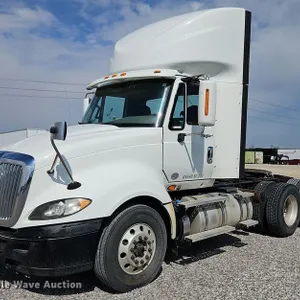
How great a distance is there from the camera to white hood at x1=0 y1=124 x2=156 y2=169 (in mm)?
4373

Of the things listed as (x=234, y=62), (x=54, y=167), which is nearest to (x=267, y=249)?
(x=234, y=62)

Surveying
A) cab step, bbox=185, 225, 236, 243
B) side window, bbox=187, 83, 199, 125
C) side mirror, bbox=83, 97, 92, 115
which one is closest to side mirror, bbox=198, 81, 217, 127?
side window, bbox=187, 83, 199, 125

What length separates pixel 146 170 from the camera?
16.4 feet

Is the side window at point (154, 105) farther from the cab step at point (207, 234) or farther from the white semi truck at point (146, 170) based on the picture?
the cab step at point (207, 234)

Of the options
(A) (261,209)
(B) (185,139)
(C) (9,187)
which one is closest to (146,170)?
(B) (185,139)

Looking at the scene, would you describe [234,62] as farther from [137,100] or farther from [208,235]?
[208,235]

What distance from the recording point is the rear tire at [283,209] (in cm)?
707

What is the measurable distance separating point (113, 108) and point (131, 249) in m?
2.34

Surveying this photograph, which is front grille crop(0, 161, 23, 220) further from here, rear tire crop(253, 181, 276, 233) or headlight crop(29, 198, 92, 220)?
rear tire crop(253, 181, 276, 233)

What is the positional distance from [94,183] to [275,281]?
Result: 103 inches

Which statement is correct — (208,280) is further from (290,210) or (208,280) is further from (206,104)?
(290,210)

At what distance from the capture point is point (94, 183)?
4.26 meters

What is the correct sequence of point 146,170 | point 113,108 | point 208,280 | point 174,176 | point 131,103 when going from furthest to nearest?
point 113,108
point 131,103
point 174,176
point 146,170
point 208,280

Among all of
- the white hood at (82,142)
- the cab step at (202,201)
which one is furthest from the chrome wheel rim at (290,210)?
the white hood at (82,142)
